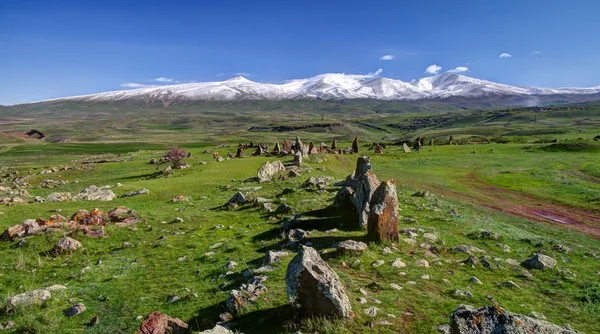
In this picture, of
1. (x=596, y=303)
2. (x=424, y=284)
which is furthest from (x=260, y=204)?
(x=596, y=303)

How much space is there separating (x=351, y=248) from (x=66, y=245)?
1376 cm

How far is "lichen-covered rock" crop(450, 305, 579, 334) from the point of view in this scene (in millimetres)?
7020

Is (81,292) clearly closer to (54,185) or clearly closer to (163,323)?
(163,323)

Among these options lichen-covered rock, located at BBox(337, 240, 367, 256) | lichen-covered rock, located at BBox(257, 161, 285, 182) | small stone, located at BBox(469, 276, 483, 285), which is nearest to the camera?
small stone, located at BBox(469, 276, 483, 285)

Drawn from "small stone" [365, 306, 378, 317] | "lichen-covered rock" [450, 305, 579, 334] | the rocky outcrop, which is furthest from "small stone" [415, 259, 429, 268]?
the rocky outcrop

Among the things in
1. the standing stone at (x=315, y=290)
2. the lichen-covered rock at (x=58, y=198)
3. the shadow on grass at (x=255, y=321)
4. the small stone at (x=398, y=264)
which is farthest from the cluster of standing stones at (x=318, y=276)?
the lichen-covered rock at (x=58, y=198)

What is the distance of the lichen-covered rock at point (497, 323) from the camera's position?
7.02 m

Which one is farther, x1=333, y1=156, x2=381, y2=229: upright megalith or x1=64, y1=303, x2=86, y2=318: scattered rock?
x1=333, y1=156, x2=381, y2=229: upright megalith

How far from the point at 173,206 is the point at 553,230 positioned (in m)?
28.1

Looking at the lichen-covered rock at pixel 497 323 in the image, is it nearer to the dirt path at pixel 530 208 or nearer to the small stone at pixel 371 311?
the small stone at pixel 371 311

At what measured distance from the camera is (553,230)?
86.2 ft

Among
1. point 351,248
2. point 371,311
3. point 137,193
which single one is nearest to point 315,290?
point 371,311

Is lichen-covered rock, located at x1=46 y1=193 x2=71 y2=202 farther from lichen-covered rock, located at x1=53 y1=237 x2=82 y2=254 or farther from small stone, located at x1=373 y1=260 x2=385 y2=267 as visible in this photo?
small stone, located at x1=373 y1=260 x2=385 y2=267

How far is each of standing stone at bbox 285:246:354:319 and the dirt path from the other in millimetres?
25027
